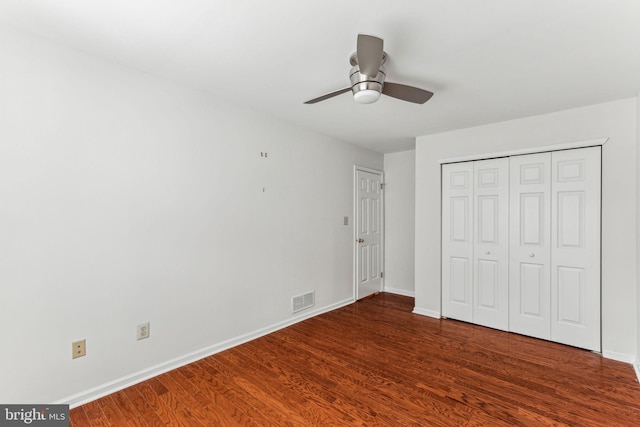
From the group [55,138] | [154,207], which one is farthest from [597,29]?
[55,138]

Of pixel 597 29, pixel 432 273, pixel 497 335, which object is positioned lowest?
pixel 497 335

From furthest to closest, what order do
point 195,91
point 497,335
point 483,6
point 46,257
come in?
point 497,335 < point 195,91 < point 46,257 < point 483,6

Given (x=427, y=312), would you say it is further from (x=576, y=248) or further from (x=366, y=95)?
(x=366, y=95)

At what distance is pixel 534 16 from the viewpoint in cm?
158

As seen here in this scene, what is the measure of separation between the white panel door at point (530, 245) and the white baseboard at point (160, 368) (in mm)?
2499

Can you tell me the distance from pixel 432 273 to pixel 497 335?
3.13 ft

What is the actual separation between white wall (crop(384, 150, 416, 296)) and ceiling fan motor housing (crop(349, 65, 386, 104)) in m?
3.05

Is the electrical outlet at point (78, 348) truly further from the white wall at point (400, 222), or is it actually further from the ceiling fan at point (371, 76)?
the white wall at point (400, 222)

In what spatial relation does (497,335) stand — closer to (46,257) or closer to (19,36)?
(46,257)

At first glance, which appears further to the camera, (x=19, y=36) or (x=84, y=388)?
(x=84, y=388)

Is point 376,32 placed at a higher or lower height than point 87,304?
higher

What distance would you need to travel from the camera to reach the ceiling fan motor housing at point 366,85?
1.81 m

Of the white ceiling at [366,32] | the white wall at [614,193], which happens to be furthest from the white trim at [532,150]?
the white ceiling at [366,32]

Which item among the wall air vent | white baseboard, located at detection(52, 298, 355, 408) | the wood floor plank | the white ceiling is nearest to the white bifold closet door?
the white ceiling
